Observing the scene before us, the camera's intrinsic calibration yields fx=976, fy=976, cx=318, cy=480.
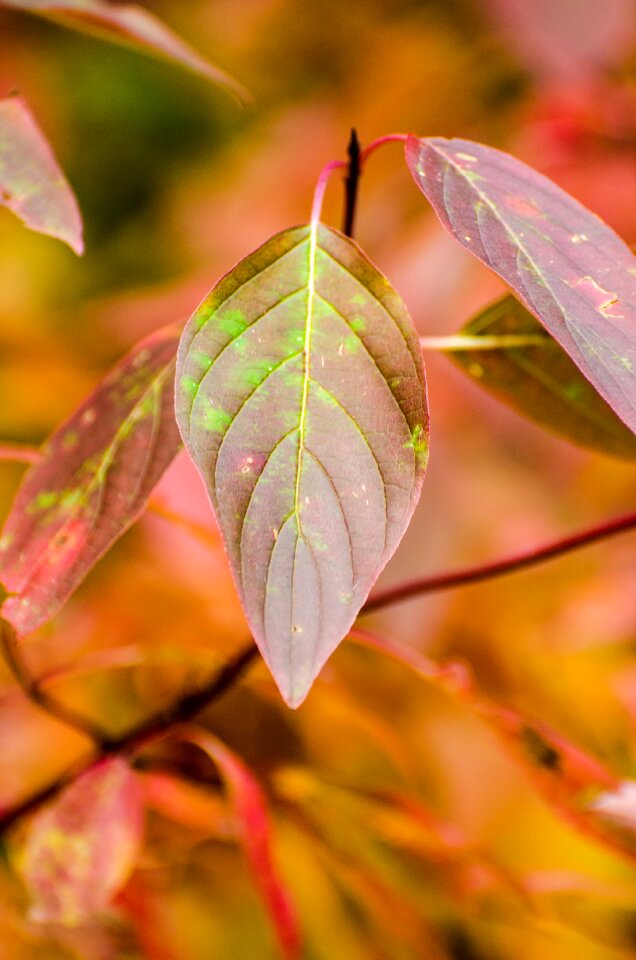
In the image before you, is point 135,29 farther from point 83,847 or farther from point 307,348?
point 83,847

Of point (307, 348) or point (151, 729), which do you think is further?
point (151, 729)

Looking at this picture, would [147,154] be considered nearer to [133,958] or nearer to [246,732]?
[246,732]

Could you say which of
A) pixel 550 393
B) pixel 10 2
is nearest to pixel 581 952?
pixel 550 393

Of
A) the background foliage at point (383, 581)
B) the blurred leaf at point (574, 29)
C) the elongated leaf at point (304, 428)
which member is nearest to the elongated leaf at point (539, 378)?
the background foliage at point (383, 581)

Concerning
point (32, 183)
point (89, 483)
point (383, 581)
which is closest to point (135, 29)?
point (32, 183)

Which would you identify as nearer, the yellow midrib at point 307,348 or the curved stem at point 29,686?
the yellow midrib at point 307,348

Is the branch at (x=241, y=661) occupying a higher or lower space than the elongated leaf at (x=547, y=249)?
lower

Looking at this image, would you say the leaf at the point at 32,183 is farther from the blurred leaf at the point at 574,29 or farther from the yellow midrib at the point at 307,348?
the blurred leaf at the point at 574,29
